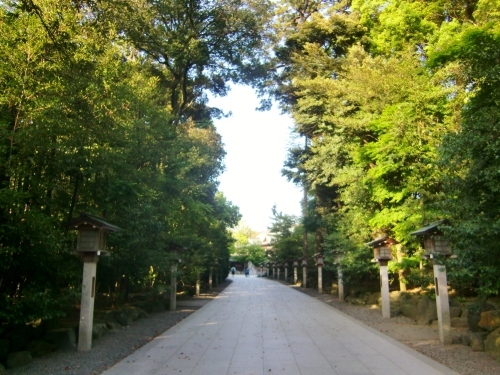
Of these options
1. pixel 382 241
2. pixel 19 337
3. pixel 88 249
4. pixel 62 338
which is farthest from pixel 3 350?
pixel 382 241

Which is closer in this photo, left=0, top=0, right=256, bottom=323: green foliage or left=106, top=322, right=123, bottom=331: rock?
left=0, top=0, right=256, bottom=323: green foliage

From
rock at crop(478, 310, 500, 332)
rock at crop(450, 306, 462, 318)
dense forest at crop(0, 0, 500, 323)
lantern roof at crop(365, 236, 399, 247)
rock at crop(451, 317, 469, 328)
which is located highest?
dense forest at crop(0, 0, 500, 323)

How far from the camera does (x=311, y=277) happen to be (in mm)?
29469

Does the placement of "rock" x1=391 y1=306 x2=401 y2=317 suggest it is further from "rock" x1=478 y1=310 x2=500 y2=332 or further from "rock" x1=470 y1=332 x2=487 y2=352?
"rock" x1=470 y1=332 x2=487 y2=352

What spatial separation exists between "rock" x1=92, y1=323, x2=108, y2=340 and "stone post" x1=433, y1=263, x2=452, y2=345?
739cm

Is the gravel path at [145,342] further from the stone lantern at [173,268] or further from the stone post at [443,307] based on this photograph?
the stone lantern at [173,268]

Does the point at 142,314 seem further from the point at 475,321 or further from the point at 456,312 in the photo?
the point at 475,321

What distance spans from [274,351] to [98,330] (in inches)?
160

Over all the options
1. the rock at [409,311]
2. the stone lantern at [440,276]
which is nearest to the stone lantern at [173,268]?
the rock at [409,311]

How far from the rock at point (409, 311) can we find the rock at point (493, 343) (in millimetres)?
4462

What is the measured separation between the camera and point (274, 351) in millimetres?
7203

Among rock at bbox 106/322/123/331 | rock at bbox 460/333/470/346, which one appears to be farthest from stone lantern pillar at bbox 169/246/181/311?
rock at bbox 460/333/470/346

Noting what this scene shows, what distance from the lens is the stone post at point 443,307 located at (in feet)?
26.5

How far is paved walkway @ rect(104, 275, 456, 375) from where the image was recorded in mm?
5984
